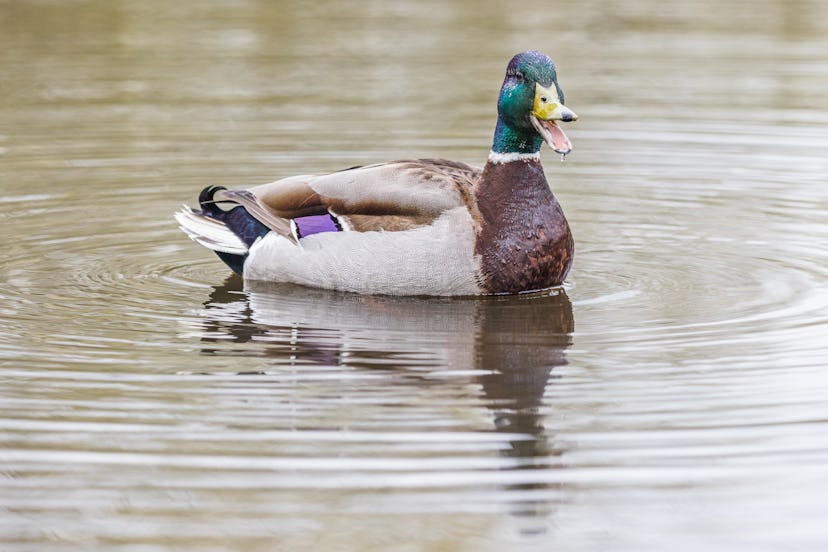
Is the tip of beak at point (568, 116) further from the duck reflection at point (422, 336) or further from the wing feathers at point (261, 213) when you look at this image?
the wing feathers at point (261, 213)

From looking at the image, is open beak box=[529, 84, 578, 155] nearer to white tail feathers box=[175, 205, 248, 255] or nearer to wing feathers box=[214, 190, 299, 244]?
wing feathers box=[214, 190, 299, 244]

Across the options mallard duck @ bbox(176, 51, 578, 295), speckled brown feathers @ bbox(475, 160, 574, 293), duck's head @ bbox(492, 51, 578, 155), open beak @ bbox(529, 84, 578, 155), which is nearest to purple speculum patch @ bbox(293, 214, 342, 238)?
mallard duck @ bbox(176, 51, 578, 295)

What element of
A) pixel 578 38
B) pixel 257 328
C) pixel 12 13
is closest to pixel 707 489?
pixel 257 328

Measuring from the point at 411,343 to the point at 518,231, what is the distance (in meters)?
1.22

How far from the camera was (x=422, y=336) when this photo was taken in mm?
7754

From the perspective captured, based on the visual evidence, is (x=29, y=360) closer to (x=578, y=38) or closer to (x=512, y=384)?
(x=512, y=384)

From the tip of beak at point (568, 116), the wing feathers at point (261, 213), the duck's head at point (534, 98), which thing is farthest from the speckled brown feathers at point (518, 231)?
the wing feathers at point (261, 213)

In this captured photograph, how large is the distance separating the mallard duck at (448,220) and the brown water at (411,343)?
177mm

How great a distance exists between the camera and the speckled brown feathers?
848 centimetres

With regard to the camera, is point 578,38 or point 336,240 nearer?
point 336,240

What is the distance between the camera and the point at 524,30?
19.2 metres

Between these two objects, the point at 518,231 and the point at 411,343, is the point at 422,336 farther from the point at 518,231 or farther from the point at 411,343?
the point at 518,231

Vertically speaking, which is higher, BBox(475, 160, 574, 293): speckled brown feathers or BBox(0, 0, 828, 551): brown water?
BBox(475, 160, 574, 293): speckled brown feathers

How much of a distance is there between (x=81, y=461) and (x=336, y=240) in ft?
10.5
